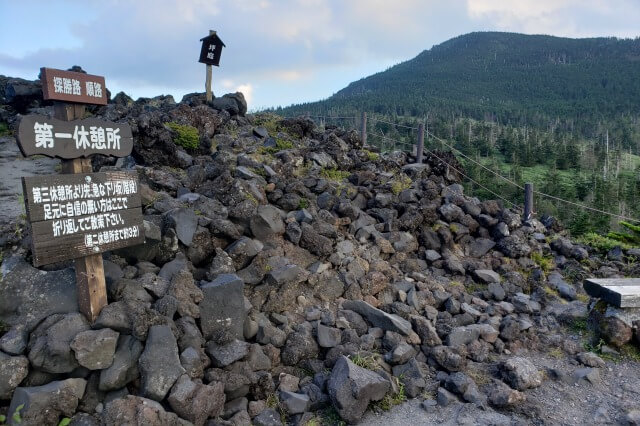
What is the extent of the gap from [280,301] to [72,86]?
3948 millimetres

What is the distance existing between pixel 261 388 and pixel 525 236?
26.1ft

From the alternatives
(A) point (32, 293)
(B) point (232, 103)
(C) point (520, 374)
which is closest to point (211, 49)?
(B) point (232, 103)

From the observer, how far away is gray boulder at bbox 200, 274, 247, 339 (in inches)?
223

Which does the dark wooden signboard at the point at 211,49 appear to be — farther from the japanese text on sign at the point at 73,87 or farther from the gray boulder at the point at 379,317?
the gray boulder at the point at 379,317

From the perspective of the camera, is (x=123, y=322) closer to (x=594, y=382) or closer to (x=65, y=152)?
(x=65, y=152)

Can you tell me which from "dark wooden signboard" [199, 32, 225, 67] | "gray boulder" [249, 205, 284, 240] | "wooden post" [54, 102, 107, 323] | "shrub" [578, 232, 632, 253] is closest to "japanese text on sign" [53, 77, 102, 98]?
"wooden post" [54, 102, 107, 323]

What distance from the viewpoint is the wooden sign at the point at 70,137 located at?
4.46 m

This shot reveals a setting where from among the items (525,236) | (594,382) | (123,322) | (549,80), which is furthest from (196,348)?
(549,80)

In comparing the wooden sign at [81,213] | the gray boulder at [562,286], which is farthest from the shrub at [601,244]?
the wooden sign at [81,213]

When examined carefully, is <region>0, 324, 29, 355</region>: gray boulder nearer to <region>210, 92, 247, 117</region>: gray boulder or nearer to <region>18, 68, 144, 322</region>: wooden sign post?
<region>18, 68, 144, 322</region>: wooden sign post

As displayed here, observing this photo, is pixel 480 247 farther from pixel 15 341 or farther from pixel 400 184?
pixel 15 341

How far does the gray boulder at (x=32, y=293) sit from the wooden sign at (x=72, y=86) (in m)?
2.07

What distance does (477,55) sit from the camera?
196750mm

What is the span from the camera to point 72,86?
190 inches
